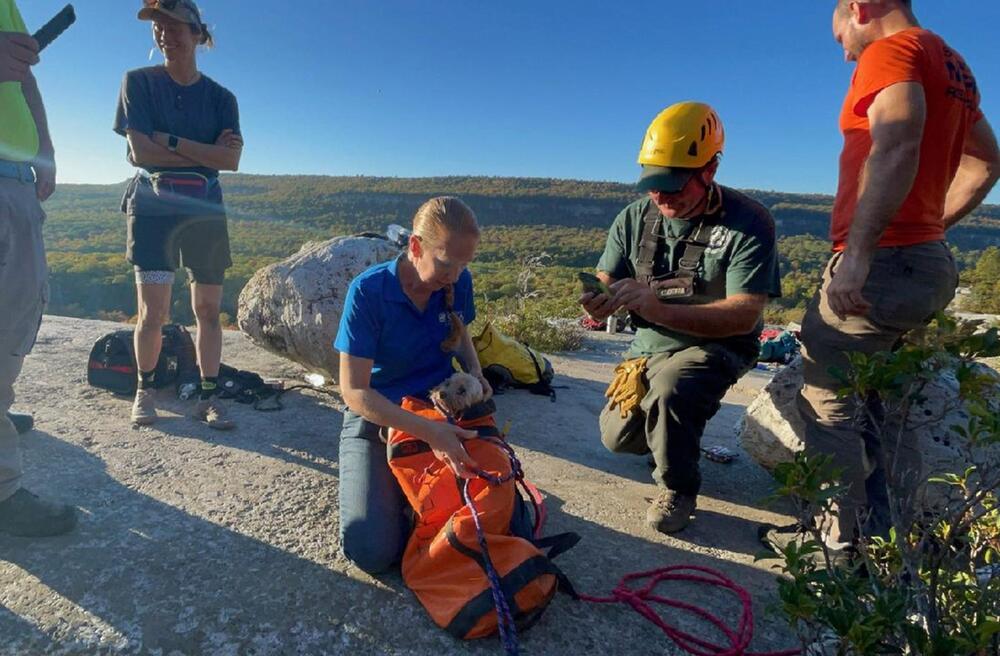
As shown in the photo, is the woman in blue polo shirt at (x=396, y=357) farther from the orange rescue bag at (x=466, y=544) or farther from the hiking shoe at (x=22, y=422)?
the hiking shoe at (x=22, y=422)

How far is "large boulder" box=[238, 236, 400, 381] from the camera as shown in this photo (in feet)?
15.0

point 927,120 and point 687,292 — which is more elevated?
point 927,120

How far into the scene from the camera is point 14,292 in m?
2.33

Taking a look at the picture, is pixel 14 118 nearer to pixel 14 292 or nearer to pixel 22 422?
pixel 14 292

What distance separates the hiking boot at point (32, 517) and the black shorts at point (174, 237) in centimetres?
149

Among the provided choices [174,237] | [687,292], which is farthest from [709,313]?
[174,237]

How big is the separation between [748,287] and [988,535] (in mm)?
1352

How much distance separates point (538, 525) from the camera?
2510 millimetres

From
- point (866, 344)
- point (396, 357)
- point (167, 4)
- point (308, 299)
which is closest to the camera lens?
point (866, 344)

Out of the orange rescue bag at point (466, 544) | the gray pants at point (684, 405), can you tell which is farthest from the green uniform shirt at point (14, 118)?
the gray pants at point (684, 405)

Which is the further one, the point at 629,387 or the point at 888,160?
the point at 629,387

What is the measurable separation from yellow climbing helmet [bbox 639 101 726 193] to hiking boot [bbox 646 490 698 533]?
1441 mm

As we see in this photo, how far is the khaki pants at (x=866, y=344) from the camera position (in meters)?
2.30

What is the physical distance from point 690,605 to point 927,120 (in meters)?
1.97
